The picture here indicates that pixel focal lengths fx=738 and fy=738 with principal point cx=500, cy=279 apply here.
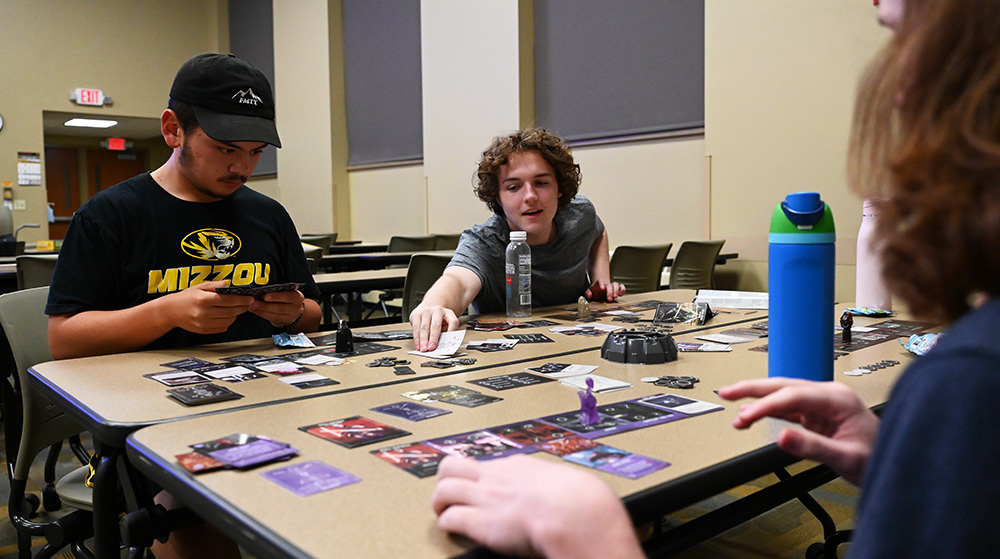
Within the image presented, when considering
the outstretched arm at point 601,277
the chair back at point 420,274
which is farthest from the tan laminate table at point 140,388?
the chair back at point 420,274

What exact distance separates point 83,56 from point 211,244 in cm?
963

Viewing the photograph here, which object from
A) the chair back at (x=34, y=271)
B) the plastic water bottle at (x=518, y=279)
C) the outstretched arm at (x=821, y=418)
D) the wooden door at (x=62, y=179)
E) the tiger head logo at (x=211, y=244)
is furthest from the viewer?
the wooden door at (x=62, y=179)

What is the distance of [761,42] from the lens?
4730 mm

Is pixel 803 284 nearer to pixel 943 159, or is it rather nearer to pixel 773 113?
pixel 943 159

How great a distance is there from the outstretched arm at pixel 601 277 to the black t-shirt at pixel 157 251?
101 centimetres

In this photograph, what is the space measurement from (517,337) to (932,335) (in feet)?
2.78

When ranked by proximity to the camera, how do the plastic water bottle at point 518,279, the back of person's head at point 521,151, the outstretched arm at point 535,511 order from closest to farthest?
the outstretched arm at point 535,511, the plastic water bottle at point 518,279, the back of person's head at point 521,151

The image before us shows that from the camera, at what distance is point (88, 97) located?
9.63 metres

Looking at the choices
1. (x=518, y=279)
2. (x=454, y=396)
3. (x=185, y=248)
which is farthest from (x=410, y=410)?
(x=518, y=279)

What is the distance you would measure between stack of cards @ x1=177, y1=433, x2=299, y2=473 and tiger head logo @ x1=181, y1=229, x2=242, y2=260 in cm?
93

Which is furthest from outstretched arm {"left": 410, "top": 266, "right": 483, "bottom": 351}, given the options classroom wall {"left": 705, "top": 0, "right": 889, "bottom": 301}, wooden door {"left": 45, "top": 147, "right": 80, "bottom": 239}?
wooden door {"left": 45, "top": 147, "right": 80, "bottom": 239}

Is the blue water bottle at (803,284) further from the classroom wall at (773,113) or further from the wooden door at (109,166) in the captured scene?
the wooden door at (109,166)

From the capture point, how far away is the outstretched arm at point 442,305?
5.26 feet

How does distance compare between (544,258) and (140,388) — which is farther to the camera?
(544,258)
